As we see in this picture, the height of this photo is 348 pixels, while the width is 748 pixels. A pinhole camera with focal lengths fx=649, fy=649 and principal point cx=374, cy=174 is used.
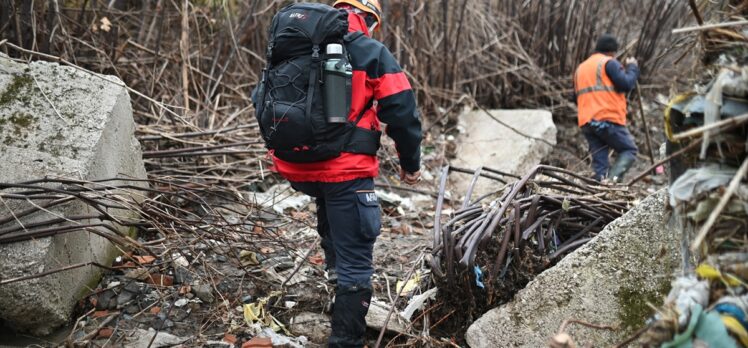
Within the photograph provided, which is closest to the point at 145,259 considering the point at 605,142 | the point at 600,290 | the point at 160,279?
the point at 160,279

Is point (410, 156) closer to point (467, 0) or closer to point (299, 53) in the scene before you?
point (299, 53)

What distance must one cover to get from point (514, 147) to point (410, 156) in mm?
3881

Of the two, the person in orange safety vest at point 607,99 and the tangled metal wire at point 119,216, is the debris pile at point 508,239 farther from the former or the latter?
the person in orange safety vest at point 607,99

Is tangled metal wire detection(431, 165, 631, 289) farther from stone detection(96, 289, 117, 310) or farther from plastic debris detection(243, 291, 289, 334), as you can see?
stone detection(96, 289, 117, 310)

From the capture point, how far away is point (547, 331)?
282cm

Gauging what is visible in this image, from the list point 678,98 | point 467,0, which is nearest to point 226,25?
point 467,0

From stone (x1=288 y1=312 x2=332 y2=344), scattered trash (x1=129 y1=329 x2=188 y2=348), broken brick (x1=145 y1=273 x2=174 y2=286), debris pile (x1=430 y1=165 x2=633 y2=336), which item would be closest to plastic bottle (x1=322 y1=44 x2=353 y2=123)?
debris pile (x1=430 y1=165 x2=633 y2=336)

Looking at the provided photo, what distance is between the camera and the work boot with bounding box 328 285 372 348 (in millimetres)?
2965

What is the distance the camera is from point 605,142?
6383 mm

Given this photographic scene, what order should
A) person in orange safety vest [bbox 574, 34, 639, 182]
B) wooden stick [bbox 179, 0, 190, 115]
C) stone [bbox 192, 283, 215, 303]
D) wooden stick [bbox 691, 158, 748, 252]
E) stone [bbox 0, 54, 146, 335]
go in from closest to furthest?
wooden stick [bbox 691, 158, 748, 252]
stone [bbox 0, 54, 146, 335]
stone [bbox 192, 283, 215, 303]
wooden stick [bbox 179, 0, 190, 115]
person in orange safety vest [bbox 574, 34, 639, 182]

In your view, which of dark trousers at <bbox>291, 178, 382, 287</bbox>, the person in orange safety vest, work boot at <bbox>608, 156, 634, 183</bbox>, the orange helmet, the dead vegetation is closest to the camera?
dark trousers at <bbox>291, 178, 382, 287</bbox>

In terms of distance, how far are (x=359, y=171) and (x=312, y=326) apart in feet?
3.00

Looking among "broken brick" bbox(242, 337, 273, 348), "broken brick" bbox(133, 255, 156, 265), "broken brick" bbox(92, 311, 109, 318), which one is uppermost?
"broken brick" bbox(133, 255, 156, 265)

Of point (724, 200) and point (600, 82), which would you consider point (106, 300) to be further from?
point (600, 82)
